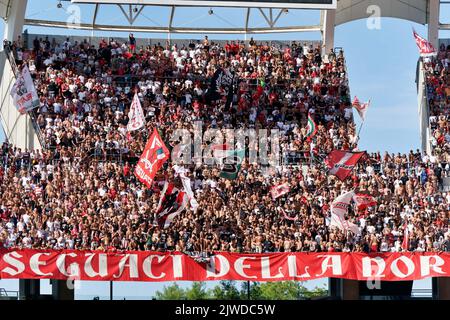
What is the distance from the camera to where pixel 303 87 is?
151ft

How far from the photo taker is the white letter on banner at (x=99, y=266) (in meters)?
31.6

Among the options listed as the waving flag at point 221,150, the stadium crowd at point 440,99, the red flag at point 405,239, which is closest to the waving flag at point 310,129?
the waving flag at point 221,150

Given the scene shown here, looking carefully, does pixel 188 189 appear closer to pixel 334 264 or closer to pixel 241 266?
pixel 241 266

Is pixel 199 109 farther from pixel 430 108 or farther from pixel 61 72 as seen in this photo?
pixel 430 108

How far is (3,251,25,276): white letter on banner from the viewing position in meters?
30.8

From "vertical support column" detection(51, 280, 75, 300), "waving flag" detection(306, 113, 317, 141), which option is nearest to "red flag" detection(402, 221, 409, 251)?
"waving flag" detection(306, 113, 317, 141)

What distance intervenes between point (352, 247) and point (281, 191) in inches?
154

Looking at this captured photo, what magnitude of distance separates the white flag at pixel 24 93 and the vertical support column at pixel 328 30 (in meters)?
14.4

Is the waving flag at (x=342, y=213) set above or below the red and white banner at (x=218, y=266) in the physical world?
above

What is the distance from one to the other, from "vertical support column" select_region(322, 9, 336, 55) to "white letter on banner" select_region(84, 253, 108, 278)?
20207mm

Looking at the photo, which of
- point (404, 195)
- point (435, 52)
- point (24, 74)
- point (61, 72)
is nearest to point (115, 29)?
point (61, 72)

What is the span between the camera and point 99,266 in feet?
104

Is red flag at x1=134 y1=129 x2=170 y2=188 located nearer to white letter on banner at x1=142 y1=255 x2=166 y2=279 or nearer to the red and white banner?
white letter on banner at x1=142 y1=255 x2=166 y2=279

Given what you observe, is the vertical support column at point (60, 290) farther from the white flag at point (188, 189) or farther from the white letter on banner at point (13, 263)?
the white flag at point (188, 189)
